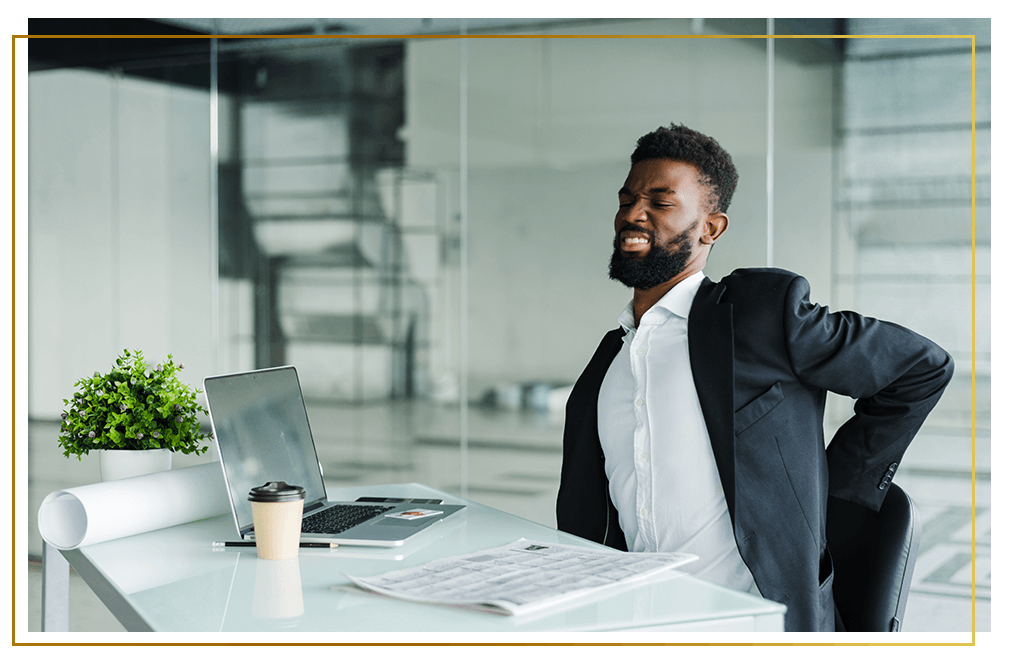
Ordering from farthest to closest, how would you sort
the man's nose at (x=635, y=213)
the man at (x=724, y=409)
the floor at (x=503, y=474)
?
the floor at (x=503, y=474) → the man's nose at (x=635, y=213) → the man at (x=724, y=409)

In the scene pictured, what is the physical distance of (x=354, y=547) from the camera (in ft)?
5.50

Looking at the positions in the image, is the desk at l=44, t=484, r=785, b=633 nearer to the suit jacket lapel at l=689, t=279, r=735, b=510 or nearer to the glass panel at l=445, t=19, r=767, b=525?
the suit jacket lapel at l=689, t=279, r=735, b=510

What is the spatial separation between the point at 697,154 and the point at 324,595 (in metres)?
1.24

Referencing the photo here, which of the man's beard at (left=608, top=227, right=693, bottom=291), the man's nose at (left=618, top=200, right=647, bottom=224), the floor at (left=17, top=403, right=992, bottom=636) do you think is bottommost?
the floor at (left=17, top=403, right=992, bottom=636)

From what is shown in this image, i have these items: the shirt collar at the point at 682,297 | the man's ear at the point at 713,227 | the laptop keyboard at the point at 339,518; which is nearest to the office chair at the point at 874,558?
the shirt collar at the point at 682,297

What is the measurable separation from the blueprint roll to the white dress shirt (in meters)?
0.83

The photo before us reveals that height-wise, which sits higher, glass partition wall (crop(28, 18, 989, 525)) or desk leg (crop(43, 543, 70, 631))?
glass partition wall (crop(28, 18, 989, 525))

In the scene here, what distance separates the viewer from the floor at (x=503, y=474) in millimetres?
3709

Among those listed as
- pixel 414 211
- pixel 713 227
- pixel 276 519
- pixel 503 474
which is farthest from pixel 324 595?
pixel 414 211

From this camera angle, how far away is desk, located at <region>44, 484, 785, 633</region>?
1.26 metres

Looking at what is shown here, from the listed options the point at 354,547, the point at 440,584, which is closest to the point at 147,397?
the point at 354,547

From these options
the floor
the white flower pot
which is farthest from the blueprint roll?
the floor

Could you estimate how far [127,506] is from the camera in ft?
5.75

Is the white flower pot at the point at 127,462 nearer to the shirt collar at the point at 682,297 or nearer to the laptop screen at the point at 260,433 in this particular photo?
the laptop screen at the point at 260,433
